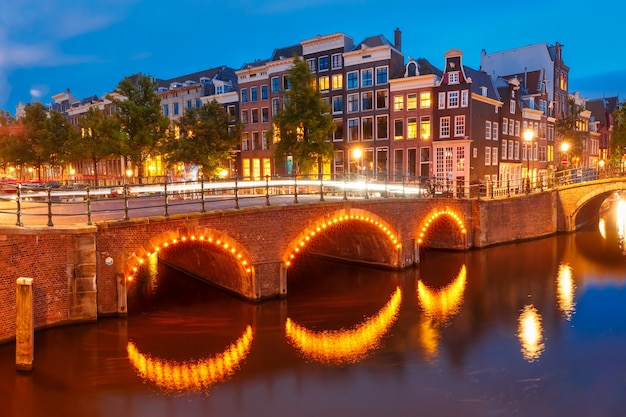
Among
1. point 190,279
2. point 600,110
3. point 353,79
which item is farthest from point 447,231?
point 600,110

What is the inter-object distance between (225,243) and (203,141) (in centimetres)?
2515

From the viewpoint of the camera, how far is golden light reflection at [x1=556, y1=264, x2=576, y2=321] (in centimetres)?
1792

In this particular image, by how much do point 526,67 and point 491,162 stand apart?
17236mm

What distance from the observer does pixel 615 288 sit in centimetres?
2109

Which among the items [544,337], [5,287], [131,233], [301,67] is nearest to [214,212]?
[131,233]

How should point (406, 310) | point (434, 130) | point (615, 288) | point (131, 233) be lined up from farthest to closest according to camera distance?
point (434, 130)
point (615, 288)
point (406, 310)
point (131, 233)

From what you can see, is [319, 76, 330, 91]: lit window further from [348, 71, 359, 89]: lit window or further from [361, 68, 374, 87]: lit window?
[361, 68, 374, 87]: lit window

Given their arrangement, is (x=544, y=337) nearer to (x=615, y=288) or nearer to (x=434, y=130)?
(x=615, y=288)

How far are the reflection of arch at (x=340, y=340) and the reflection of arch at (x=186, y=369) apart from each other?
1788 millimetres

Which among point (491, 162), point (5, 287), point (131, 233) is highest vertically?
point (491, 162)

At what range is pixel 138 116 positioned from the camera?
3459 centimetres

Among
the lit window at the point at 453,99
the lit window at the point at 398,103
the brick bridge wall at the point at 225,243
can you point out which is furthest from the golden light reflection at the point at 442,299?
the lit window at the point at 398,103

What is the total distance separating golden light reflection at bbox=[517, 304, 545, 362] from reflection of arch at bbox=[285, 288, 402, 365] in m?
4.06

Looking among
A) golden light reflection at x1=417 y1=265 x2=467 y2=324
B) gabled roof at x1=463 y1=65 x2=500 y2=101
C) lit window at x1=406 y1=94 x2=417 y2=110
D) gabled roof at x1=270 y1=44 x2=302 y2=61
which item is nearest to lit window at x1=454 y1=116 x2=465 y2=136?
gabled roof at x1=463 y1=65 x2=500 y2=101
